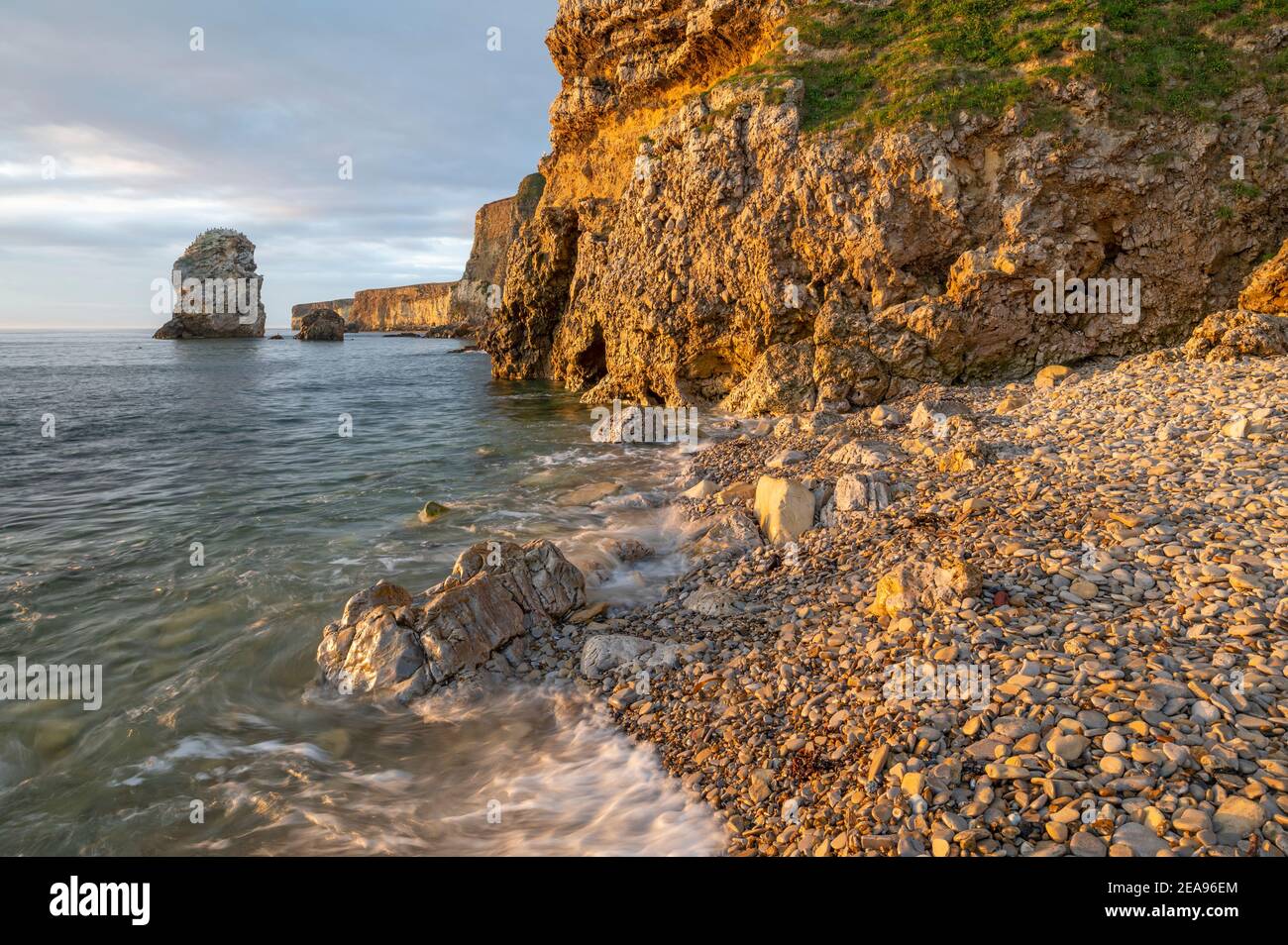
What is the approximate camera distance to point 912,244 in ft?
67.6

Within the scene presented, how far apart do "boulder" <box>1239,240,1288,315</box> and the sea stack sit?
133150mm

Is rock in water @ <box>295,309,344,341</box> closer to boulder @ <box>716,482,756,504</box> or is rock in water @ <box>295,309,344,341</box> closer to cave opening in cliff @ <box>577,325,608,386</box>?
cave opening in cliff @ <box>577,325,608,386</box>

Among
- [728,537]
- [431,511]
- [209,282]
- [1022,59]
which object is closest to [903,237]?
[1022,59]

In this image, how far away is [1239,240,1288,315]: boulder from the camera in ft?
50.6

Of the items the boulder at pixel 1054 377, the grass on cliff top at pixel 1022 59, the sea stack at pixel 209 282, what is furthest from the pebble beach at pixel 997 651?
the sea stack at pixel 209 282

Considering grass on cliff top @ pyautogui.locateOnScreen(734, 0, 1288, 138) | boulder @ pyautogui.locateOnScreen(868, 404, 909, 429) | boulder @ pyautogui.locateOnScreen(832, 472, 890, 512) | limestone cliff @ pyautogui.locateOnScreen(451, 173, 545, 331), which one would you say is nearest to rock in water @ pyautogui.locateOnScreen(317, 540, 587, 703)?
boulder @ pyautogui.locateOnScreen(832, 472, 890, 512)

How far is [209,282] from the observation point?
112 m

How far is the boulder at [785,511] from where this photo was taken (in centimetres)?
1073

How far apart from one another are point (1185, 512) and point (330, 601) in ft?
41.2

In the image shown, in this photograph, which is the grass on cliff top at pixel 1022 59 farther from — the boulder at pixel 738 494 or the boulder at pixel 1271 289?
the boulder at pixel 738 494

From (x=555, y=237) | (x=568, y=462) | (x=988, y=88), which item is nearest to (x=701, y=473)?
(x=568, y=462)

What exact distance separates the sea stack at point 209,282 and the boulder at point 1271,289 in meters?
133

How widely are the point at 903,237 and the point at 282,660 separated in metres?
20.6

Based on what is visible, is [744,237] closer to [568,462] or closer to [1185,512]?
[568,462]
